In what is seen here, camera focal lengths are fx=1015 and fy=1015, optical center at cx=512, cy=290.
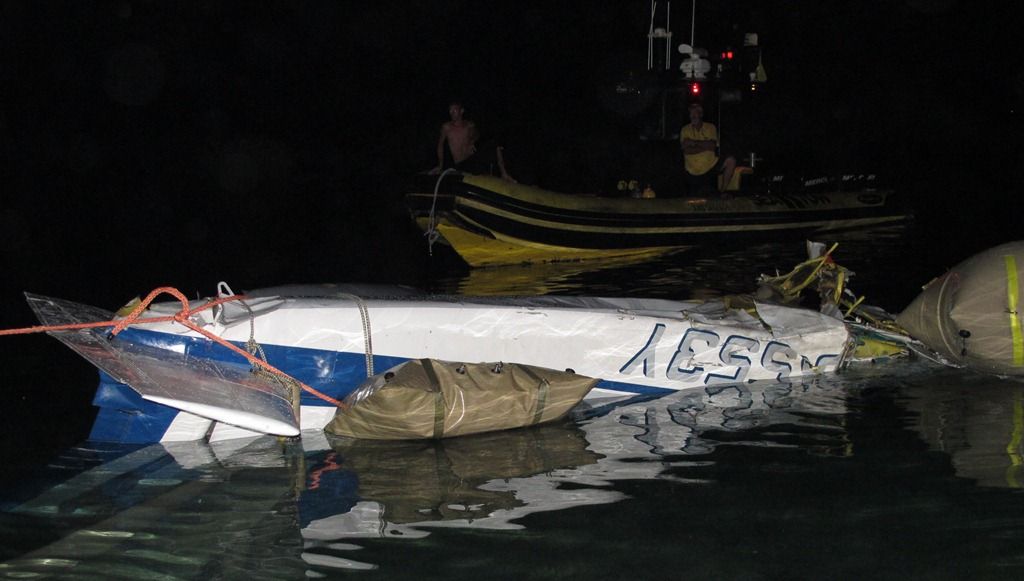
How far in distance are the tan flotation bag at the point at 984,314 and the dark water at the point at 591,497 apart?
23 centimetres

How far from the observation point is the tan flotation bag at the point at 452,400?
5316mm

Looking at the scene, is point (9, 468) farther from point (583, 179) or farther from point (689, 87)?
point (583, 179)

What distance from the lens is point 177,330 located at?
5.54 m

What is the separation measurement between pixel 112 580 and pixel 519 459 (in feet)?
6.95

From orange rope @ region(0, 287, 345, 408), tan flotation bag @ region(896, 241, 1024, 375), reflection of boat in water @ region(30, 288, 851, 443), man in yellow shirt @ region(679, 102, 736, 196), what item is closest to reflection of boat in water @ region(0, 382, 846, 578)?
reflection of boat in water @ region(30, 288, 851, 443)

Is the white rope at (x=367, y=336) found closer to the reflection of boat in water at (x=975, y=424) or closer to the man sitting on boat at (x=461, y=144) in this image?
the reflection of boat in water at (x=975, y=424)

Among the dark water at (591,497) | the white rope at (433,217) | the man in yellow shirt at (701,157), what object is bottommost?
the dark water at (591,497)

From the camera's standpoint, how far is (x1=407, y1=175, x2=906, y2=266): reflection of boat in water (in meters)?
12.8

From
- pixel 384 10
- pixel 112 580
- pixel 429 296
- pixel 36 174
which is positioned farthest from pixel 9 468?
pixel 384 10

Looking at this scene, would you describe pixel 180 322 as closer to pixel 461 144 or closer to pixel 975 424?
pixel 975 424

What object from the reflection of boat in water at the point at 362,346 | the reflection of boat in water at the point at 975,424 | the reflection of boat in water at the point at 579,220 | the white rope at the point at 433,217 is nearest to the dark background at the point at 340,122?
the white rope at the point at 433,217

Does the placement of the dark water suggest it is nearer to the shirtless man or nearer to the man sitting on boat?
the man sitting on boat

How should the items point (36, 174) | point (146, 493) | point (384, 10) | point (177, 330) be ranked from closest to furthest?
point (146, 493), point (177, 330), point (36, 174), point (384, 10)

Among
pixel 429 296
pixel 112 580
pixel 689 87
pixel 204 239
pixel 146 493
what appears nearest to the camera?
pixel 112 580
